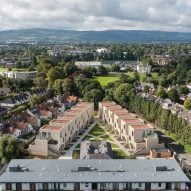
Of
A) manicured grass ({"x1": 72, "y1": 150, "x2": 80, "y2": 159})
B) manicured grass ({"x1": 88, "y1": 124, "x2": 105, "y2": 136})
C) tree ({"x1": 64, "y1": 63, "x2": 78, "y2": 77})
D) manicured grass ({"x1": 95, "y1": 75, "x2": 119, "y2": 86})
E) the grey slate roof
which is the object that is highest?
tree ({"x1": 64, "y1": 63, "x2": 78, "y2": 77})

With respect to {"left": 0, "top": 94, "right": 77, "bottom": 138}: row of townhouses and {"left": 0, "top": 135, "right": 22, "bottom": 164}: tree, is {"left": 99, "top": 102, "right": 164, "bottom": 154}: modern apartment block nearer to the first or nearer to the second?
{"left": 0, "top": 94, "right": 77, "bottom": 138}: row of townhouses

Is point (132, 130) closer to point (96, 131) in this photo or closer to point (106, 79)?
point (96, 131)

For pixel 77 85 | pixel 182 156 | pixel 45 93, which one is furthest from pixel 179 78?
pixel 182 156

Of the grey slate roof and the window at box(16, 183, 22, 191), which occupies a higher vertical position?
the grey slate roof

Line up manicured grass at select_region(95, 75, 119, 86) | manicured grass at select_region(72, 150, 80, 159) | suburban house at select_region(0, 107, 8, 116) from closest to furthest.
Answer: manicured grass at select_region(72, 150, 80, 159) → suburban house at select_region(0, 107, 8, 116) → manicured grass at select_region(95, 75, 119, 86)

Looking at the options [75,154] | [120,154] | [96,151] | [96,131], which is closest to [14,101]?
[96,131]

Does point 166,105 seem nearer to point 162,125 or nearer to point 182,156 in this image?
point 162,125

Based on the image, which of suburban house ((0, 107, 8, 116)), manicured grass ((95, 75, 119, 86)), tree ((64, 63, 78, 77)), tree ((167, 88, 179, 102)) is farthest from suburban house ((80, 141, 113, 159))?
tree ((64, 63, 78, 77))
